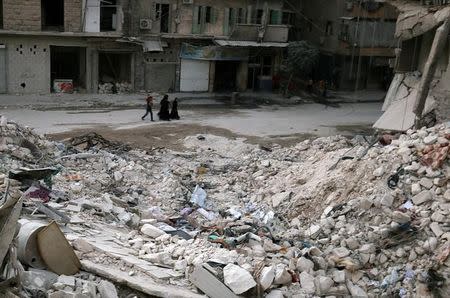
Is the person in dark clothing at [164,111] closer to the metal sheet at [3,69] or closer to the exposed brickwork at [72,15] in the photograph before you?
the exposed brickwork at [72,15]

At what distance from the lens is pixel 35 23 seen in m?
26.7

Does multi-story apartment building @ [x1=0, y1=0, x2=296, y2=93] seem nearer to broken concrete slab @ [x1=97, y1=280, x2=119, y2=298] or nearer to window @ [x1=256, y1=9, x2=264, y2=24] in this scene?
window @ [x1=256, y1=9, x2=264, y2=24]

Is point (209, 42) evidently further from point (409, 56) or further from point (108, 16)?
point (409, 56)

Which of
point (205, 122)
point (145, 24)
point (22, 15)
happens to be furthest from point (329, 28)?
point (22, 15)

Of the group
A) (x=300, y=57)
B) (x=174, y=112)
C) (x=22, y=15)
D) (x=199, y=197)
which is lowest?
(x=199, y=197)

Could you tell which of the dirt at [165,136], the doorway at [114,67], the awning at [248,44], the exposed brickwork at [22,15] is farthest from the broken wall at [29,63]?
the dirt at [165,136]

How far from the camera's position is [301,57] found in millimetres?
30953

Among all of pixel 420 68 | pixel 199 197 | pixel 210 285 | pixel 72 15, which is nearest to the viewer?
pixel 210 285

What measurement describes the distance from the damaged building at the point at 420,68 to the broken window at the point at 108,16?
575 inches

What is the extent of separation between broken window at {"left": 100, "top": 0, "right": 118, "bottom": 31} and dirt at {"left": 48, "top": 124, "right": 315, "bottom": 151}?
29.4ft

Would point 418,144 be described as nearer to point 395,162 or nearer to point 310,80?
point 395,162

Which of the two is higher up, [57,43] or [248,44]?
[248,44]

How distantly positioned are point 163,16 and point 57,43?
5.55m

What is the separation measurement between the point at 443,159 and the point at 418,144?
3.55ft
